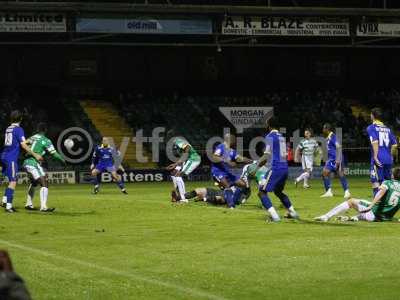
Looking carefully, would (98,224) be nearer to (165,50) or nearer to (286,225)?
(286,225)

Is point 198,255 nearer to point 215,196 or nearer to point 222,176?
point 222,176

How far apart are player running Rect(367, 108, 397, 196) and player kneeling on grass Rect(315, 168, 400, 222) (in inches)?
60.5

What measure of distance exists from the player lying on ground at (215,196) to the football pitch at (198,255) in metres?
1.21

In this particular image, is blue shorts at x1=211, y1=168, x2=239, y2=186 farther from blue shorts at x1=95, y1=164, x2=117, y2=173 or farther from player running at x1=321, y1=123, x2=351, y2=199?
blue shorts at x1=95, y1=164, x2=117, y2=173

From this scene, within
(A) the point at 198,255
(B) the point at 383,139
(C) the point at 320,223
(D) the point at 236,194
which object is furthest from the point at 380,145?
(A) the point at 198,255

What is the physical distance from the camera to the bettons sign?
141ft

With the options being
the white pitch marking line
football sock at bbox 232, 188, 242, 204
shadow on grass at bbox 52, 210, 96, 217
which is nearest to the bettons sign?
football sock at bbox 232, 188, 242, 204

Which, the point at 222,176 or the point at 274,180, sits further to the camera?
the point at 222,176

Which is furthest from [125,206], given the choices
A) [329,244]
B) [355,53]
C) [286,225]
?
[355,53]

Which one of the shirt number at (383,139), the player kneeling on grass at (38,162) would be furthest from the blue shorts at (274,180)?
the player kneeling on grass at (38,162)

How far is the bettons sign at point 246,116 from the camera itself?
43125 mm

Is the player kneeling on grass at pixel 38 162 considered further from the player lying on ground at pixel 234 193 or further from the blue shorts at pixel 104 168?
the blue shorts at pixel 104 168

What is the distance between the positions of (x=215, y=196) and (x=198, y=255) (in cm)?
1083

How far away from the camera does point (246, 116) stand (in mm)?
43469
